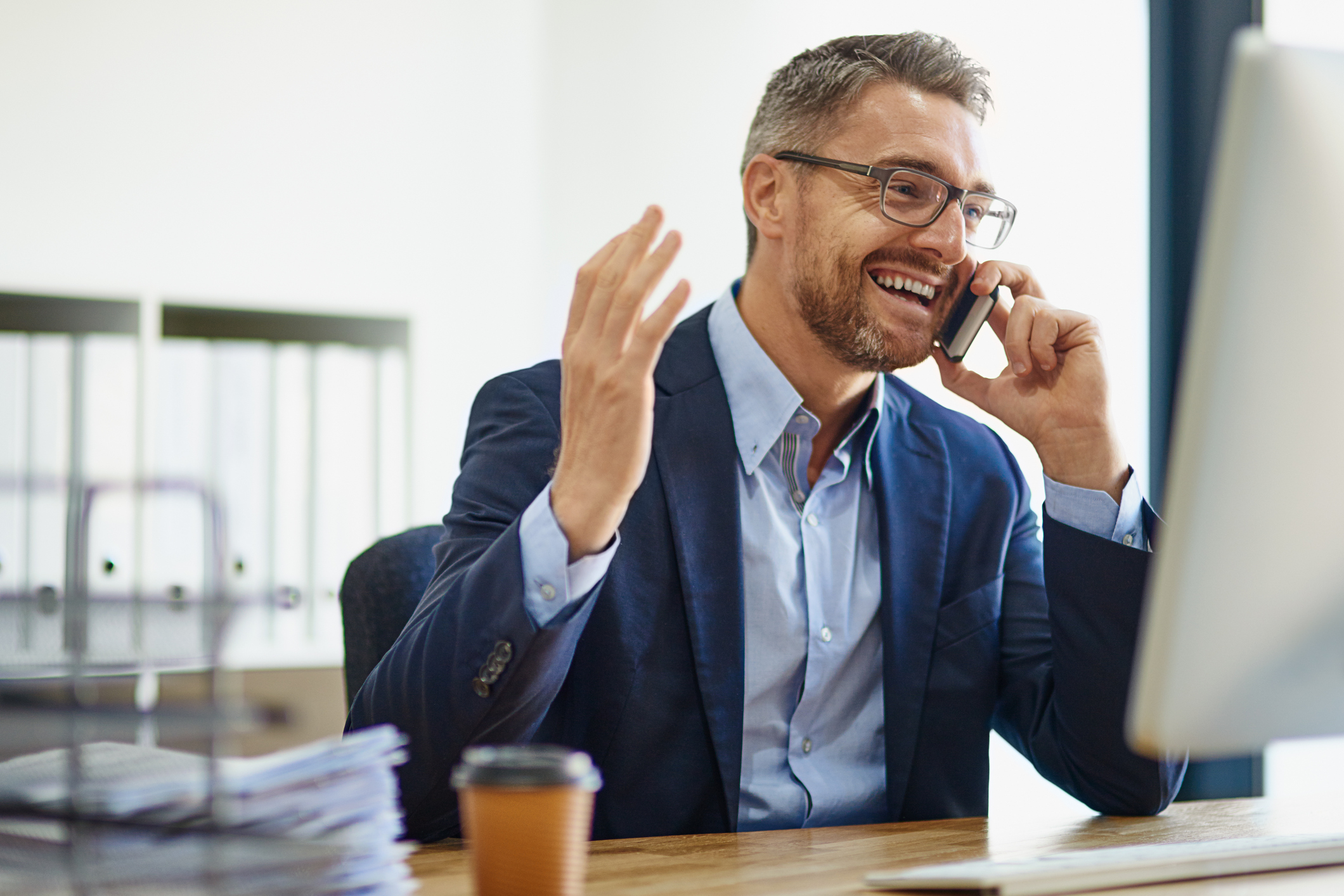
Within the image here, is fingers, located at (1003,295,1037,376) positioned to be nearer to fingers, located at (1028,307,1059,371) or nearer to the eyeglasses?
fingers, located at (1028,307,1059,371)

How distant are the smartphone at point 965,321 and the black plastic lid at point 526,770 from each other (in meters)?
1.06

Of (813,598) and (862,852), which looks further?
(813,598)

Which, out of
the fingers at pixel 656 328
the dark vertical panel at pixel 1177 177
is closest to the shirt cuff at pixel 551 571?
the fingers at pixel 656 328

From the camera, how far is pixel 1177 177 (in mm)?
2094

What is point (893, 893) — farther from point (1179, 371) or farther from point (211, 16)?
point (211, 16)

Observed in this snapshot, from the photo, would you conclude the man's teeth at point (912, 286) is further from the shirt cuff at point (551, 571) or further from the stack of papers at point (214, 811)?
the stack of papers at point (214, 811)

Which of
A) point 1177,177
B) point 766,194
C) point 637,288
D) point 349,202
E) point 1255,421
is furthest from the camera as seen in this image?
point 349,202

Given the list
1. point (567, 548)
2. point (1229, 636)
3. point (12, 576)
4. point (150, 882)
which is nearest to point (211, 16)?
point (12, 576)

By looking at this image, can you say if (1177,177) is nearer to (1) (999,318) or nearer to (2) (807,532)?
(1) (999,318)

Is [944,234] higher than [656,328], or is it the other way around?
[944,234]

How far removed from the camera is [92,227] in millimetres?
3076

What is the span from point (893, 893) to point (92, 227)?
3.00m

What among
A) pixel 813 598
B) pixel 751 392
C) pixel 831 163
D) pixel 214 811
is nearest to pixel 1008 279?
pixel 831 163

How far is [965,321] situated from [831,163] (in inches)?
11.5
